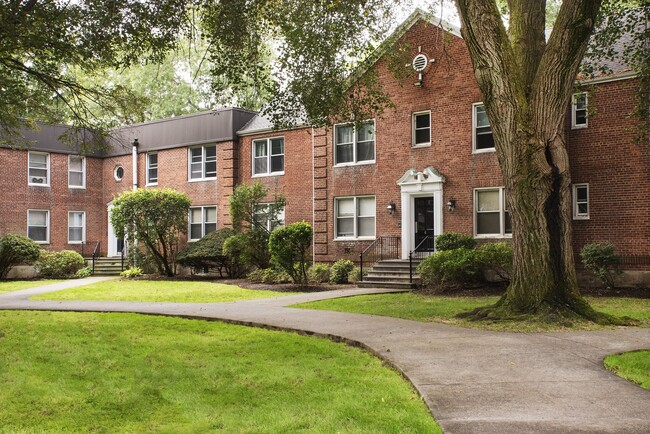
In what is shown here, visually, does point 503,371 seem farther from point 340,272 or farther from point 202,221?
point 202,221

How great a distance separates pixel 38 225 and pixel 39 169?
8.58 ft

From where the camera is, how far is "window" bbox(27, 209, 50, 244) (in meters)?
30.4

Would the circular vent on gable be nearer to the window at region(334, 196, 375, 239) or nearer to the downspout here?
the window at region(334, 196, 375, 239)

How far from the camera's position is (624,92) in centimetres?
1872

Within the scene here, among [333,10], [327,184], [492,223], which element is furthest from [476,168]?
[333,10]

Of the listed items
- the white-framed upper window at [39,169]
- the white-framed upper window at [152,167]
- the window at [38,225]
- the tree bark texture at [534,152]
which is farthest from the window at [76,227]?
the tree bark texture at [534,152]

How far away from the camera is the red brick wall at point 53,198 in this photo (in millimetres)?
29469

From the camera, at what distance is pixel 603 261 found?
59.5 feet

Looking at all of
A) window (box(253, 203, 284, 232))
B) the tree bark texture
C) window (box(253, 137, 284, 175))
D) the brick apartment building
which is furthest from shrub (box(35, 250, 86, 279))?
the tree bark texture

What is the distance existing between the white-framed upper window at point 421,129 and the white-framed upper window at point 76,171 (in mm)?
17568

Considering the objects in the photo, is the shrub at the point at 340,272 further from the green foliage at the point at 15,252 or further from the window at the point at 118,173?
the window at the point at 118,173

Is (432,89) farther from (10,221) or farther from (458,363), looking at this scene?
(10,221)

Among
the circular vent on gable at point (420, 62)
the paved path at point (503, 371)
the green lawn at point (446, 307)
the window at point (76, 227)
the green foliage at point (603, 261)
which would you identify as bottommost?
the green lawn at point (446, 307)

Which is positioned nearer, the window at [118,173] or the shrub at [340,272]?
the shrub at [340,272]
